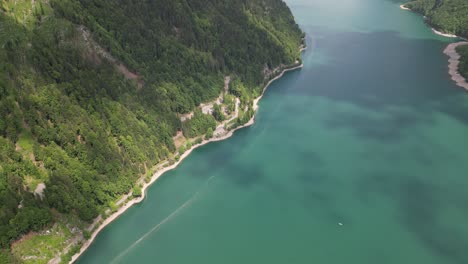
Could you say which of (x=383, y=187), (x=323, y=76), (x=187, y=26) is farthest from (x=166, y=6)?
(x=383, y=187)

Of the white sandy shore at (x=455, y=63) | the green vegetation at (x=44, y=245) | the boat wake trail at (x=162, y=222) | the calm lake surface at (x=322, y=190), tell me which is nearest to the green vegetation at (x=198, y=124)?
the calm lake surface at (x=322, y=190)

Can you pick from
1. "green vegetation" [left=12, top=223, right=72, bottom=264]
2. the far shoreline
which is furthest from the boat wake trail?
the far shoreline

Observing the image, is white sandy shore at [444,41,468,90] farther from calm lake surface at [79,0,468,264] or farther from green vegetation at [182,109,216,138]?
green vegetation at [182,109,216,138]

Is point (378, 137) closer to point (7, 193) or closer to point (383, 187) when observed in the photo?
point (383, 187)

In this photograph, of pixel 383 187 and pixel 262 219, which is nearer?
pixel 262 219

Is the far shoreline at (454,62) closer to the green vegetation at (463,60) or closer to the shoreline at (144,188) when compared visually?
the green vegetation at (463,60)

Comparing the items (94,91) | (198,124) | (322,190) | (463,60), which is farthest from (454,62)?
(94,91)
